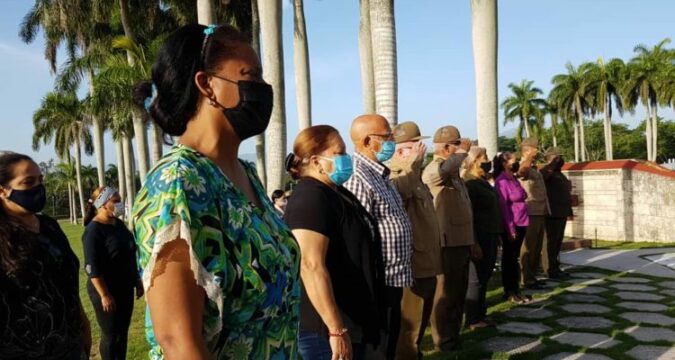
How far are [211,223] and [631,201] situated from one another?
13297mm

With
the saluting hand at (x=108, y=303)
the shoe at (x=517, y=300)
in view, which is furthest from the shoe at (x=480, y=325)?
the saluting hand at (x=108, y=303)

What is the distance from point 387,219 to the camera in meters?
3.50

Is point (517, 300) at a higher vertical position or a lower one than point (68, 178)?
lower

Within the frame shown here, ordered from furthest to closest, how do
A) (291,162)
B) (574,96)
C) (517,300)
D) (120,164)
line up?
(574,96) < (120,164) < (517,300) < (291,162)

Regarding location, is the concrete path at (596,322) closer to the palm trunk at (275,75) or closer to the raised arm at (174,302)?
the raised arm at (174,302)

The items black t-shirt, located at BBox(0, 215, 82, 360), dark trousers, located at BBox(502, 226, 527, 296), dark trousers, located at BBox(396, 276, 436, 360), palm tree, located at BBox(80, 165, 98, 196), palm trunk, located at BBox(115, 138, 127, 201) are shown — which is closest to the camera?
black t-shirt, located at BBox(0, 215, 82, 360)

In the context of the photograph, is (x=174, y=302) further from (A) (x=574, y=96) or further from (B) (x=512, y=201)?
(A) (x=574, y=96)

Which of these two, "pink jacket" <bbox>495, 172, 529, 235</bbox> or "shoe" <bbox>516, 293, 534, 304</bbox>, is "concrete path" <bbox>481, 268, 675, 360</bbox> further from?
"pink jacket" <bbox>495, 172, 529, 235</bbox>

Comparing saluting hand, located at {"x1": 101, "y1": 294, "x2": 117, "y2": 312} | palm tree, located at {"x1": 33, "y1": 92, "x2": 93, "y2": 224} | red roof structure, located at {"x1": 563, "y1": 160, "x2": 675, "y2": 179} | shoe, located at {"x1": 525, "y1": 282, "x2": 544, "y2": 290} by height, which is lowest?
shoe, located at {"x1": 525, "y1": 282, "x2": 544, "y2": 290}

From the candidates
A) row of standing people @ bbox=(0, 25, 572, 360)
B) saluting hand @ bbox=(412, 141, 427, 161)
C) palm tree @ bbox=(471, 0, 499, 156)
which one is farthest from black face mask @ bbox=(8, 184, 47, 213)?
palm tree @ bbox=(471, 0, 499, 156)

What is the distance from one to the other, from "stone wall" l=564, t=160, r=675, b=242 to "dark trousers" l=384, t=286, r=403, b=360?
10.6 m

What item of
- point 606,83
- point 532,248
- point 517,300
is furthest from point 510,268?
point 606,83

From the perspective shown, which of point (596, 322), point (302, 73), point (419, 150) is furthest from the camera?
point (302, 73)

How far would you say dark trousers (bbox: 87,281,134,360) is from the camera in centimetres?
449
